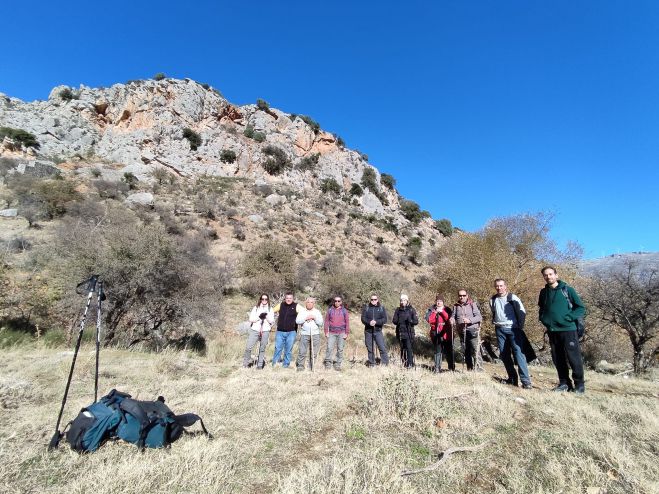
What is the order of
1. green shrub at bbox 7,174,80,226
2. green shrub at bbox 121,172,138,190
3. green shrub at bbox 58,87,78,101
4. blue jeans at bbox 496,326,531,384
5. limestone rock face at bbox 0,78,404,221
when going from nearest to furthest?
blue jeans at bbox 496,326,531,384
green shrub at bbox 7,174,80,226
green shrub at bbox 121,172,138,190
limestone rock face at bbox 0,78,404,221
green shrub at bbox 58,87,78,101

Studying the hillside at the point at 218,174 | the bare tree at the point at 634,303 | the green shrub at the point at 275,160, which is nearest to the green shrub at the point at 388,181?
the hillside at the point at 218,174

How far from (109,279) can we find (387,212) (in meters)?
43.2

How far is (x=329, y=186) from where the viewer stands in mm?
47688

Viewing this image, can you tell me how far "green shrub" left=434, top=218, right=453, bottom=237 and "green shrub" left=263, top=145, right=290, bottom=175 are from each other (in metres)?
25.0

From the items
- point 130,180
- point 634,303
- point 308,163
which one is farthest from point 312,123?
point 634,303

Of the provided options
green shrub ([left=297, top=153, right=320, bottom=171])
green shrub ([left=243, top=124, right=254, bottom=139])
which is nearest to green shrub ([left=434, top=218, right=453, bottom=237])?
green shrub ([left=297, top=153, right=320, bottom=171])

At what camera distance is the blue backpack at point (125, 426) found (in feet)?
10.3

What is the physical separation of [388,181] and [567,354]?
175 feet

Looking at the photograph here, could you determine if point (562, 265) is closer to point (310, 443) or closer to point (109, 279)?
point (310, 443)

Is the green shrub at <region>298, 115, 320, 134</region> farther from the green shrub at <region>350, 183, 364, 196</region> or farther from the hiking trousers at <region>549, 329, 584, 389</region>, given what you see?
the hiking trousers at <region>549, 329, 584, 389</region>

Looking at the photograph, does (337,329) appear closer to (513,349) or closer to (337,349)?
(337,349)

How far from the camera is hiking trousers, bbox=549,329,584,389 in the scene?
17.1ft

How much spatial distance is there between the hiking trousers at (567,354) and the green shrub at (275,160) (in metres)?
43.5

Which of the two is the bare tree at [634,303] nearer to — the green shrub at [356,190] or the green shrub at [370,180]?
the green shrub at [356,190]
